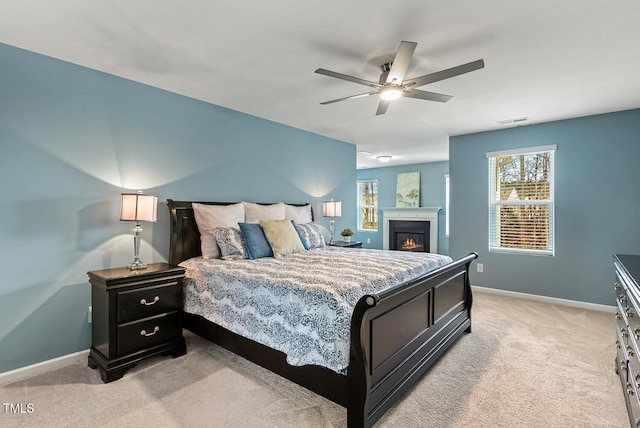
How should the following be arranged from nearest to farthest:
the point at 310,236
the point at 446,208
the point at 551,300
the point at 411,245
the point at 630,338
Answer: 1. the point at 630,338
2. the point at 310,236
3. the point at 551,300
4. the point at 446,208
5. the point at 411,245

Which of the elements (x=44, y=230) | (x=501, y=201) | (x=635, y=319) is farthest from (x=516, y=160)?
(x=44, y=230)

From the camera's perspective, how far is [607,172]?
392cm

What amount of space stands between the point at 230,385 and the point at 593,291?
14.7 feet

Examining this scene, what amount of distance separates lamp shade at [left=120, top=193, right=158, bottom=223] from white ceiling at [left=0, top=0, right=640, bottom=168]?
3.74ft

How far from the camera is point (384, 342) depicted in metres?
1.91

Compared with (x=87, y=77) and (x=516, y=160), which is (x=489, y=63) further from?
(x=87, y=77)

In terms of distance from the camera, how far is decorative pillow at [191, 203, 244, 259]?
318 cm

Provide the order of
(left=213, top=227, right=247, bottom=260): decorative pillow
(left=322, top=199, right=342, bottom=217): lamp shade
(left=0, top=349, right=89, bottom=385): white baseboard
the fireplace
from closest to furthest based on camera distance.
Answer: (left=0, top=349, right=89, bottom=385): white baseboard
(left=213, top=227, right=247, bottom=260): decorative pillow
(left=322, top=199, right=342, bottom=217): lamp shade
the fireplace

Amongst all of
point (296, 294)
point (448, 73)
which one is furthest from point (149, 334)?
point (448, 73)

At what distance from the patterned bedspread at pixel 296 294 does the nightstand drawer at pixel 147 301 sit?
0.17m

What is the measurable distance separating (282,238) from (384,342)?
1.68 metres

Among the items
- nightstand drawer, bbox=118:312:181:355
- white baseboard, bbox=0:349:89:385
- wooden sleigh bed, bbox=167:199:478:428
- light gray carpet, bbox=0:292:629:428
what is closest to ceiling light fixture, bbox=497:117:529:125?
wooden sleigh bed, bbox=167:199:478:428

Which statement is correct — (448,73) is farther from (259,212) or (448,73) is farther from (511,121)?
(511,121)

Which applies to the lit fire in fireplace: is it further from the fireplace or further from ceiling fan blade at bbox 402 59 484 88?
ceiling fan blade at bbox 402 59 484 88
